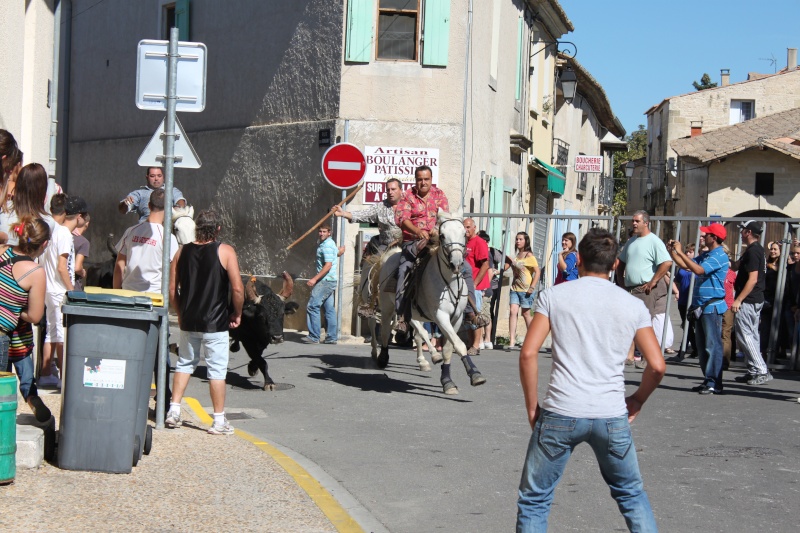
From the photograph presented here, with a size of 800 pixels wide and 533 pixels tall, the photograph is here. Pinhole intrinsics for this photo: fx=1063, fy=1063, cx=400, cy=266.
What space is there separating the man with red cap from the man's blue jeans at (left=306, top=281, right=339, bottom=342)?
21.3ft

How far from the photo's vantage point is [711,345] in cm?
1240

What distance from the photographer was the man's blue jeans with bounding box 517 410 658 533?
5.15 meters

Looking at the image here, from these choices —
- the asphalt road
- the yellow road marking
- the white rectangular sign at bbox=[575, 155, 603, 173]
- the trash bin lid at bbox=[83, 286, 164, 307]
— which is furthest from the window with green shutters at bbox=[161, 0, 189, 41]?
the trash bin lid at bbox=[83, 286, 164, 307]

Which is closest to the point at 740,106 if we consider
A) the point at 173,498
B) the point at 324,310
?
the point at 324,310

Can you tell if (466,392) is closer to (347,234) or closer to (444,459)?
(444,459)

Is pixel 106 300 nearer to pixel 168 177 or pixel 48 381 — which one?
pixel 168 177

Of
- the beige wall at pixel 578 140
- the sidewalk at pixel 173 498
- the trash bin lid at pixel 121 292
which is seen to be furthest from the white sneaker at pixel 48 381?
the beige wall at pixel 578 140

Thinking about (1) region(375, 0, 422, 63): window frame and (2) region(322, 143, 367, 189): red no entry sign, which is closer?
(2) region(322, 143, 367, 189): red no entry sign

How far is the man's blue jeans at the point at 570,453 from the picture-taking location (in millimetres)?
5152

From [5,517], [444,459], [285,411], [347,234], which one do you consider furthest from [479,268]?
[5,517]

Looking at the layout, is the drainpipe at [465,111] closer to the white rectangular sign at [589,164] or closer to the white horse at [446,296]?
the white horse at [446,296]

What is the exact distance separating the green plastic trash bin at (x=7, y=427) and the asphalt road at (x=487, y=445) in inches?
90.4

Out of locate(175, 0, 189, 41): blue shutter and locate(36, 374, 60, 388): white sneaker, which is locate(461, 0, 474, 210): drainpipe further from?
locate(36, 374, 60, 388): white sneaker

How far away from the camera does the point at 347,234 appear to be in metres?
18.8
